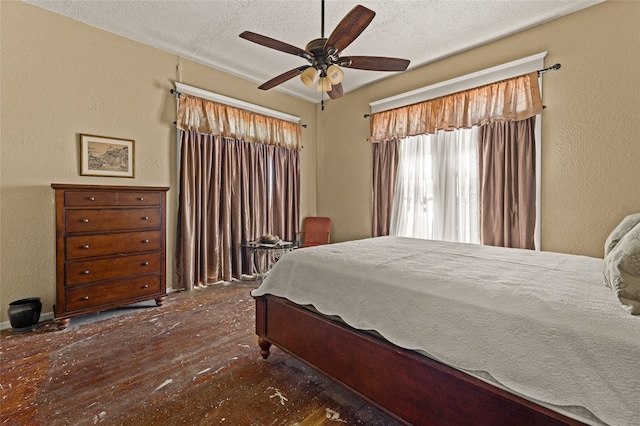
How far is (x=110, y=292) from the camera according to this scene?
2844 millimetres

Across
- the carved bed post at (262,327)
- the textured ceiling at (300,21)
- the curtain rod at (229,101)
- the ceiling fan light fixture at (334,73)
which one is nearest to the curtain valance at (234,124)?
the curtain rod at (229,101)

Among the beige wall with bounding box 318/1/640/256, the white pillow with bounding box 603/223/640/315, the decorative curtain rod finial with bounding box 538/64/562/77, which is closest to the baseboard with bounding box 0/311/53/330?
the white pillow with bounding box 603/223/640/315

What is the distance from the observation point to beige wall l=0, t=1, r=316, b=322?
8.75 feet

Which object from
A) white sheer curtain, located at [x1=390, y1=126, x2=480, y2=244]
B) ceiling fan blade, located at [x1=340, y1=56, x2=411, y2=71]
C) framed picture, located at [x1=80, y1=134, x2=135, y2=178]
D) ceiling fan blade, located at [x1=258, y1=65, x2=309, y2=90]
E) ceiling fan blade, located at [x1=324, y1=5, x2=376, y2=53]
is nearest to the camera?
ceiling fan blade, located at [x1=324, y1=5, x2=376, y2=53]

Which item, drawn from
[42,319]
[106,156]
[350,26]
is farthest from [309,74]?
[42,319]

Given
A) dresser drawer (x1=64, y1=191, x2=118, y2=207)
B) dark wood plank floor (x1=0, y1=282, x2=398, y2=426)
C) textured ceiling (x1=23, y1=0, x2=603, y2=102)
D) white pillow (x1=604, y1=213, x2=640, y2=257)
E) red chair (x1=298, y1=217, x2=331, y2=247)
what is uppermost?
textured ceiling (x1=23, y1=0, x2=603, y2=102)

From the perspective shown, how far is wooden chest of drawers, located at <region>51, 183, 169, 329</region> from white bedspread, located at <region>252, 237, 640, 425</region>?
1.76m

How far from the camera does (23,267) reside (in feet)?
9.03

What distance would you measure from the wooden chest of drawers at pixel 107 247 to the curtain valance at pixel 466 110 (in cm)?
311

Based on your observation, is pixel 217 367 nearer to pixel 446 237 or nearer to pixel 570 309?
pixel 570 309

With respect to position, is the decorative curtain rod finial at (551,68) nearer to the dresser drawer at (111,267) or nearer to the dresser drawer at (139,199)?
the dresser drawer at (139,199)

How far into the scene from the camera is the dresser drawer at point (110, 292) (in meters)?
2.64

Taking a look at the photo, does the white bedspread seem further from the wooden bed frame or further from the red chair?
the red chair

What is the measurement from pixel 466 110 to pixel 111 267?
166 inches
